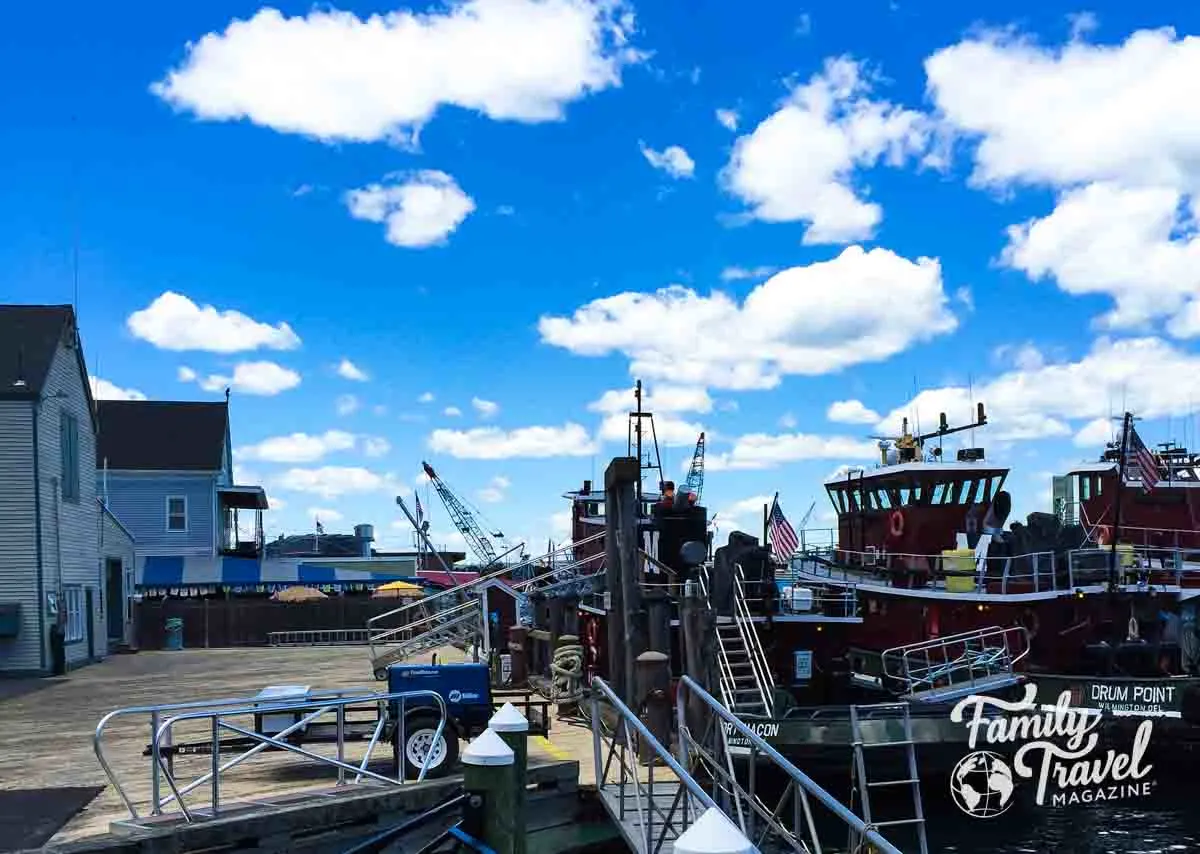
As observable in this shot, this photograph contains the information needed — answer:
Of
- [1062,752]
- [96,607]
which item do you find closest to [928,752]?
[1062,752]

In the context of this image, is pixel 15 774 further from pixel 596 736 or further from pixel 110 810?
pixel 596 736

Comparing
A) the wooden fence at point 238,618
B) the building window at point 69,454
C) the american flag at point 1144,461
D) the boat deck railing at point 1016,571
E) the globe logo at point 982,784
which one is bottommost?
the globe logo at point 982,784

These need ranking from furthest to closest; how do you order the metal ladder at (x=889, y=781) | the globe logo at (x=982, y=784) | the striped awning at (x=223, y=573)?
the striped awning at (x=223, y=573)
the globe logo at (x=982, y=784)
the metal ladder at (x=889, y=781)

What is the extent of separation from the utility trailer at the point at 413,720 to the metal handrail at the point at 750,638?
19.2ft

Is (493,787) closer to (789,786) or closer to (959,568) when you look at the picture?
(789,786)

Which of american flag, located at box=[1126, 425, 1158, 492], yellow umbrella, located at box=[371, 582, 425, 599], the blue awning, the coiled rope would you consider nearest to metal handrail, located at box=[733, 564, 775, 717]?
the coiled rope

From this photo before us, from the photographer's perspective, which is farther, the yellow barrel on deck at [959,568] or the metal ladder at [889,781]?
the yellow barrel on deck at [959,568]

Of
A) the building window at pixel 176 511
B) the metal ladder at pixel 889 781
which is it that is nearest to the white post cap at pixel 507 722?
the metal ladder at pixel 889 781

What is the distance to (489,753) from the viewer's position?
1022cm

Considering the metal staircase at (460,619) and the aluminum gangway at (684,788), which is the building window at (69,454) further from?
the aluminum gangway at (684,788)

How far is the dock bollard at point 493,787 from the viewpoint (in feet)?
33.6

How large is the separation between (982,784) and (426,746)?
9471 millimetres

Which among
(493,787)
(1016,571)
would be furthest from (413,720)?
(1016,571)

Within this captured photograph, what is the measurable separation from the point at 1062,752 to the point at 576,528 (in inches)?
864
